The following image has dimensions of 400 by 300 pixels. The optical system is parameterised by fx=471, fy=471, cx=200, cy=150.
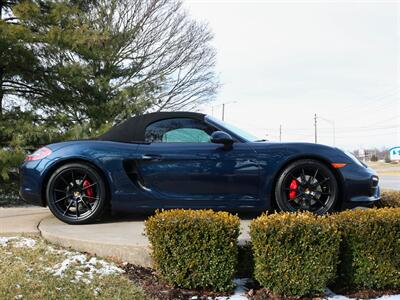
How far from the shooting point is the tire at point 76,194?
4895 mm

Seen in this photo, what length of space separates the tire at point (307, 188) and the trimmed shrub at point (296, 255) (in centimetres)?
115

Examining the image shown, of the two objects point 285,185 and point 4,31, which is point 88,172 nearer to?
point 285,185

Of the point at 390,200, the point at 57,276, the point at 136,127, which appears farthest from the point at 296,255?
the point at 390,200

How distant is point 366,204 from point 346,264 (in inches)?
47.7

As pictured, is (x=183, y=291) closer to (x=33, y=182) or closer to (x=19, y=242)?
(x=19, y=242)

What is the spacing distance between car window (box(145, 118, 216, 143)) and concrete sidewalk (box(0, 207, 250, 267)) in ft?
3.11

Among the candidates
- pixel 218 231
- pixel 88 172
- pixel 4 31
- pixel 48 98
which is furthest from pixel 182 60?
pixel 218 231

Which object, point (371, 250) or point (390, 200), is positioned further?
point (390, 200)

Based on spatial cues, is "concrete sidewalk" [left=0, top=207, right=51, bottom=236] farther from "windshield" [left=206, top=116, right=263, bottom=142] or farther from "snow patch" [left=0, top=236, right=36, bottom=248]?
"windshield" [left=206, top=116, right=263, bottom=142]

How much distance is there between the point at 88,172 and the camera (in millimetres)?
4887

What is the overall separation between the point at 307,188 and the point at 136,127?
1.93 meters

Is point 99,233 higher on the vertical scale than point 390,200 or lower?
lower

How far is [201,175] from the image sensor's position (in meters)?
4.75

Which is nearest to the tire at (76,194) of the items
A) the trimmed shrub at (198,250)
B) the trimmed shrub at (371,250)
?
the trimmed shrub at (198,250)
